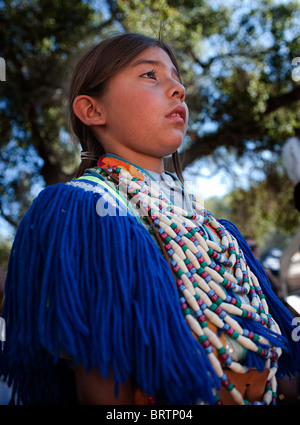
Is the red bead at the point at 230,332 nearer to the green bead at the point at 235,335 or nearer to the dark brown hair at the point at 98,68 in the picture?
the green bead at the point at 235,335

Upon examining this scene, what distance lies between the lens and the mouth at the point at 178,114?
1.36 metres

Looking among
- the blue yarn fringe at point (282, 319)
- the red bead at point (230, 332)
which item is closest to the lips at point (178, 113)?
the blue yarn fringe at point (282, 319)

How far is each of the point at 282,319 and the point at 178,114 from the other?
0.80 m

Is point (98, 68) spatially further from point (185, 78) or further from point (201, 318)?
point (185, 78)

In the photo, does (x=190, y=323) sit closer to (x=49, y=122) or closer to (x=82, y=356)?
→ (x=82, y=356)

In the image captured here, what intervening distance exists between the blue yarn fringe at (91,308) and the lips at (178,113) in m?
0.42

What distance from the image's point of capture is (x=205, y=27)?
6672 millimetres

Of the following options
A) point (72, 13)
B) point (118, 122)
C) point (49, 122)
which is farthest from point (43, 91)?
point (118, 122)

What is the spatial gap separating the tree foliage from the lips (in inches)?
196

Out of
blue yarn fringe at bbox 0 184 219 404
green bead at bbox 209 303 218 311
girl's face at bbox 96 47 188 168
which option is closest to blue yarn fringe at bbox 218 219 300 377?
green bead at bbox 209 303 218 311

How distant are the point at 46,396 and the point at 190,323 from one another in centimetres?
46

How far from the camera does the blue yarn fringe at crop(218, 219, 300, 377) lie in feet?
4.20

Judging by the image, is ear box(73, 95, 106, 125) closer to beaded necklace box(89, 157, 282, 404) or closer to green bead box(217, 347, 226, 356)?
beaded necklace box(89, 157, 282, 404)

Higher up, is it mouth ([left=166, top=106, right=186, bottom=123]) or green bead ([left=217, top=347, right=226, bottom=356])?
mouth ([left=166, top=106, right=186, bottom=123])
